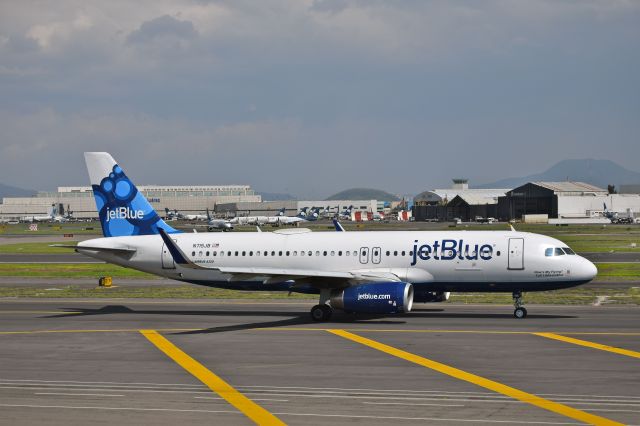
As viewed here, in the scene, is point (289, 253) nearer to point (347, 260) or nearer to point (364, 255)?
point (347, 260)

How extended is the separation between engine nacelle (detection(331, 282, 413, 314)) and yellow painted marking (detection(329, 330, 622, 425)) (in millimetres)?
4231

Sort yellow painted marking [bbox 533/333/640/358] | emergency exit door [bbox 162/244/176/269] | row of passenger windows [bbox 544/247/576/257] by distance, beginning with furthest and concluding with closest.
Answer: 1. emergency exit door [bbox 162/244/176/269]
2. row of passenger windows [bbox 544/247/576/257]
3. yellow painted marking [bbox 533/333/640/358]

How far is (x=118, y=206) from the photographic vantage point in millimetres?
46125

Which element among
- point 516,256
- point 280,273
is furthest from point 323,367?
point 516,256

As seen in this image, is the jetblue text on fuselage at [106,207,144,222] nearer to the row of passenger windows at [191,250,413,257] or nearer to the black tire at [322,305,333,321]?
the row of passenger windows at [191,250,413,257]

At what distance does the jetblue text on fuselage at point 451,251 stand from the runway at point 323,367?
2838 mm

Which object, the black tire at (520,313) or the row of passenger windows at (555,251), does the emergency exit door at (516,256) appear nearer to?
the row of passenger windows at (555,251)

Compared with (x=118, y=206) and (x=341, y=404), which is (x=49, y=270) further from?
(x=341, y=404)

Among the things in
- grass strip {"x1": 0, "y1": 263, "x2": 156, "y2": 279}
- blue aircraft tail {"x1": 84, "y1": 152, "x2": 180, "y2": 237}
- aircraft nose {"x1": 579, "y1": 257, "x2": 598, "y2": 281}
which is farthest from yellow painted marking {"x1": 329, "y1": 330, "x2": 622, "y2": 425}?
grass strip {"x1": 0, "y1": 263, "x2": 156, "y2": 279}

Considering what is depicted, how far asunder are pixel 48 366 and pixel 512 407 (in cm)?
1507

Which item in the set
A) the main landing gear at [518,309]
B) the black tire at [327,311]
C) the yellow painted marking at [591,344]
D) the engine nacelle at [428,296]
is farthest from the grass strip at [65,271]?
the yellow painted marking at [591,344]

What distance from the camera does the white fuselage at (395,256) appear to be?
130 feet

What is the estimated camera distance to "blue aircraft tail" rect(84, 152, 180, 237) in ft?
151

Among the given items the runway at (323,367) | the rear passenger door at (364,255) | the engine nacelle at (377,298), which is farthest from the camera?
the rear passenger door at (364,255)
